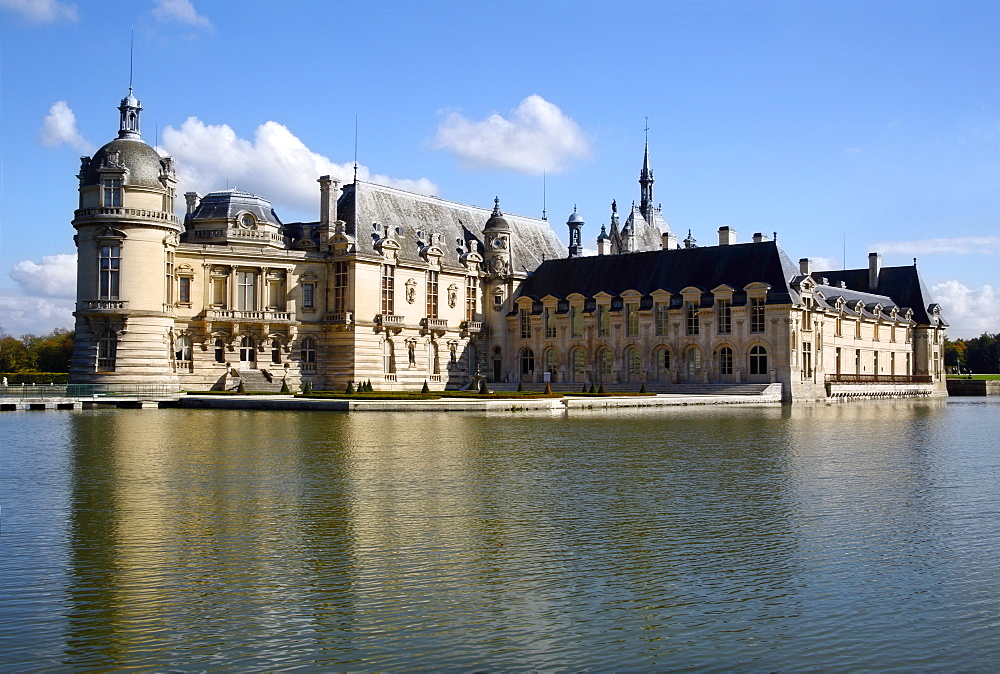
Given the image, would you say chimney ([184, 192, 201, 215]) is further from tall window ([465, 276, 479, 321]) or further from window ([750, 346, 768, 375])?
window ([750, 346, 768, 375])

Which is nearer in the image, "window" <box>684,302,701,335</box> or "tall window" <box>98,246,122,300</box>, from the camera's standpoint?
"tall window" <box>98,246,122,300</box>

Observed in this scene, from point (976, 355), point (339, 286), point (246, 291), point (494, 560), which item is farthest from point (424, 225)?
point (976, 355)

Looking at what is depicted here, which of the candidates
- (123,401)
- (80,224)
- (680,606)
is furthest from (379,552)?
(80,224)

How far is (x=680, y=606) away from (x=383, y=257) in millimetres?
57641

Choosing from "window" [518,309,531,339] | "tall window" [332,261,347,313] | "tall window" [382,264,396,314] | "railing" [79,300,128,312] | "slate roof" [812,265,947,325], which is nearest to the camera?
"railing" [79,300,128,312]

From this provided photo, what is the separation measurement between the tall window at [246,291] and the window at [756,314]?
31.9 metres

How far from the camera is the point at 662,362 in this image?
2820 inches

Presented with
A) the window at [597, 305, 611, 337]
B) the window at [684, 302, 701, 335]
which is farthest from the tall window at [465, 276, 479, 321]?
the window at [684, 302, 701, 335]

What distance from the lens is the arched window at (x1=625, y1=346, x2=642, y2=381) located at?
7294cm

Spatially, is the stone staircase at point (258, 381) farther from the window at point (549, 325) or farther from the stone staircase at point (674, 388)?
the window at point (549, 325)

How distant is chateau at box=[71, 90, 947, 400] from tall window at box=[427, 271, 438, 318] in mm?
114

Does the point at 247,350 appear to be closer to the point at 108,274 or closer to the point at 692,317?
the point at 108,274

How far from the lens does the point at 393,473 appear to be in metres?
23.4

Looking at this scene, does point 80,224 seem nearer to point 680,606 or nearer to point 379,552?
point 379,552
